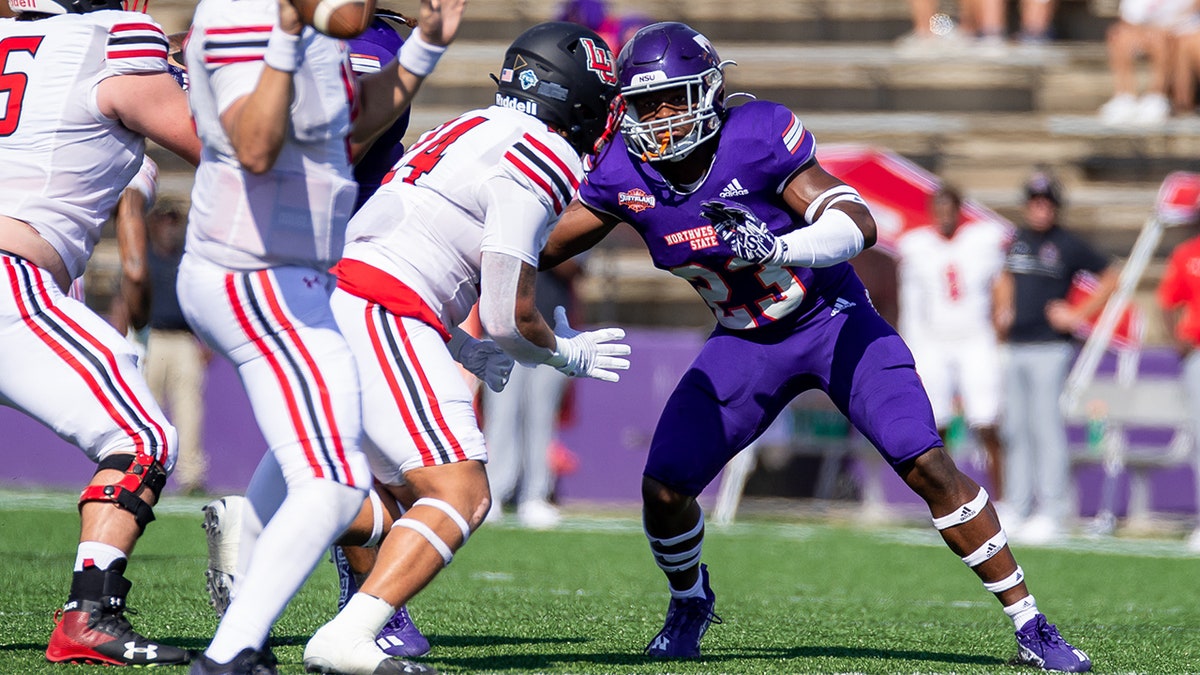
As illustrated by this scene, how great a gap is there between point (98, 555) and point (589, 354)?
1373 millimetres

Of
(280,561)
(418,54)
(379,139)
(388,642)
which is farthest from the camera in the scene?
(379,139)

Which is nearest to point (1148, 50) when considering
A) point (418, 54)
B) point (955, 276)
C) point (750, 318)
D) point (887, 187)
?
point (887, 187)

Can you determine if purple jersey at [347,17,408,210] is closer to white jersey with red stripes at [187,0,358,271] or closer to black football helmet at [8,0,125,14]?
black football helmet at [8,0,125,14]

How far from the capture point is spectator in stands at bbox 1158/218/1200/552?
9.58 m

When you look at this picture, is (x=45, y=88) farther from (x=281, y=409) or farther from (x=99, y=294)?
(x=99, y=294)

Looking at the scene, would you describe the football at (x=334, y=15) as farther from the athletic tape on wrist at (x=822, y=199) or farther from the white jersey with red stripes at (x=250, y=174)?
the athletic tape on wrist at (x=822, y=199)

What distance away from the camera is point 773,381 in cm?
480

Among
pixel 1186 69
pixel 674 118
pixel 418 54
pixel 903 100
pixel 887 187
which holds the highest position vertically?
pixel 418 54

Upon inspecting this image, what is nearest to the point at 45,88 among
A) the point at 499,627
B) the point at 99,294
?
the point at 499,627

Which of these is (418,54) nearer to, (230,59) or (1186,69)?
(230,59)

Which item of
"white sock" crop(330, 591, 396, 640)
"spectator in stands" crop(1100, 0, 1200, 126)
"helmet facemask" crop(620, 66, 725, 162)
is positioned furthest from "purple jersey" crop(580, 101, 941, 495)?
"spectator in stands" crop(1100, 0, 1200, 126)

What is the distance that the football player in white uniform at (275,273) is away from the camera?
3361mm

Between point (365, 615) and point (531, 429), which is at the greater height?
point (365, 615)

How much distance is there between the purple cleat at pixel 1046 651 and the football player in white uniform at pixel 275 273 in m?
2.11
